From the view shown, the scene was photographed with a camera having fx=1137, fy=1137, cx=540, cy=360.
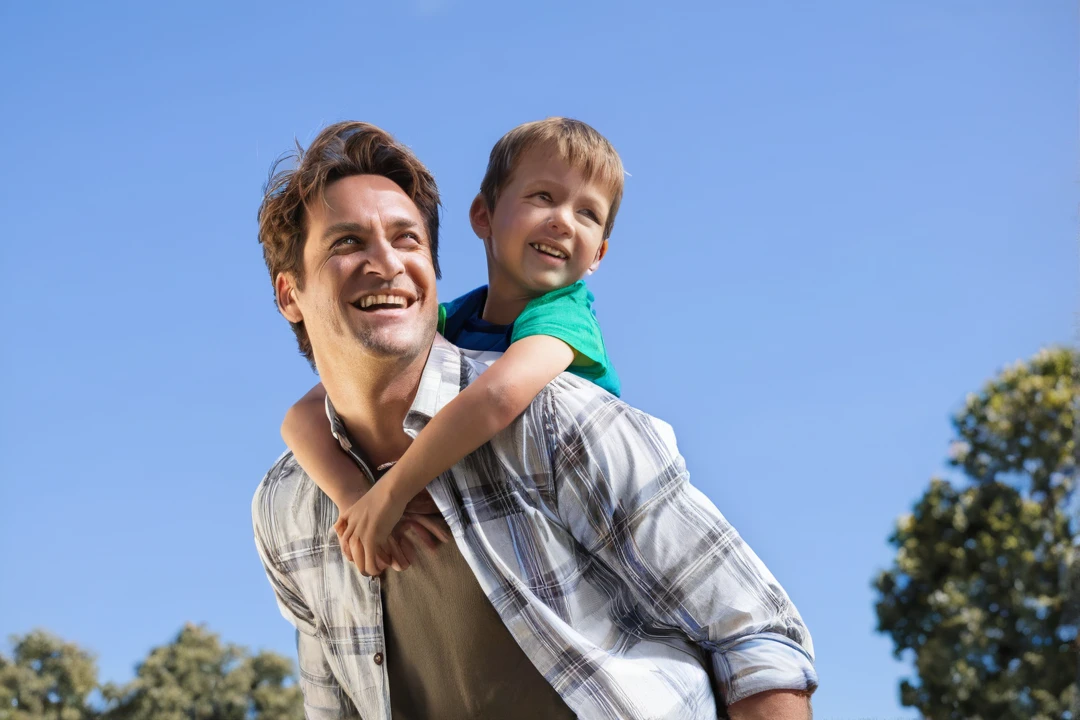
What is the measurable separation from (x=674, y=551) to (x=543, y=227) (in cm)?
107

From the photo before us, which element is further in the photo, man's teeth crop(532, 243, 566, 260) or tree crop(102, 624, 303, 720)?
tree crop(102, 624, 303, 720)

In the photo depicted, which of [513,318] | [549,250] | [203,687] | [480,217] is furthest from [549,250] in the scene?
[203,687]

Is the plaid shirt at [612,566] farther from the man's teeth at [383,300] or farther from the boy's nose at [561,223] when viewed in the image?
the boy's nose at [561,223]

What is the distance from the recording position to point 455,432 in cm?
236

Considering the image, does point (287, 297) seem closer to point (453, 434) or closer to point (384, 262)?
point (384, 262)

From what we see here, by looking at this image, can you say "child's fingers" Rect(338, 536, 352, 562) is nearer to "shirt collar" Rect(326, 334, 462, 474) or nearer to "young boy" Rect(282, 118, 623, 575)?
"young boy" Rect(282, 118, 623, 575)

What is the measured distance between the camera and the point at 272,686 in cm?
1569

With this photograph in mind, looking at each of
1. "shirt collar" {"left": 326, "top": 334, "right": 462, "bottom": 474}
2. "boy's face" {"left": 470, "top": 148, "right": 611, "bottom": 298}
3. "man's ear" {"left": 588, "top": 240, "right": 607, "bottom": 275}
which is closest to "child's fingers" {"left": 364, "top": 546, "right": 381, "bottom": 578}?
"shirt collar" {"left": 326, "top": 334, "right": 462, "bottom": 474}

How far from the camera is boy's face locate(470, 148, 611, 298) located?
3.04m

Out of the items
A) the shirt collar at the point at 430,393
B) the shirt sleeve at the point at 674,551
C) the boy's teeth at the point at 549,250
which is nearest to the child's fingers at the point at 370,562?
the shirt collar at the point at 430,393

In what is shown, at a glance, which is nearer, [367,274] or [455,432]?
[455,432]

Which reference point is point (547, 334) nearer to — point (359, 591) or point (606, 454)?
point (606, 454)

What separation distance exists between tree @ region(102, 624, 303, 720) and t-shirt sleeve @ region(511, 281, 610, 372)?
45.8ft

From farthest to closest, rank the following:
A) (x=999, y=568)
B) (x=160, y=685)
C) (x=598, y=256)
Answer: (x=160, y=685), (x=999, y=568), (x=598, y=256)
